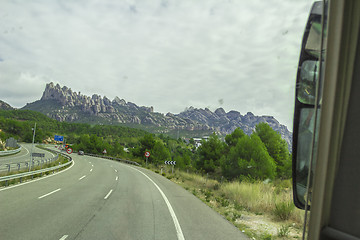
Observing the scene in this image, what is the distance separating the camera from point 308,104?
156cm

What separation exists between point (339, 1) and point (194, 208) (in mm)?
9296

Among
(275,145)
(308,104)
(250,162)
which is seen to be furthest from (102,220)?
(275,145)

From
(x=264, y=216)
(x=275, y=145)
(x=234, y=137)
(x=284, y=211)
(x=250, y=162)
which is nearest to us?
(x=284, y=211)

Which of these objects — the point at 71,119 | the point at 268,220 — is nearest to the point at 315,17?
the point at 268,220

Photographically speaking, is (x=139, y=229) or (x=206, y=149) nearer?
(x=139, y=229)

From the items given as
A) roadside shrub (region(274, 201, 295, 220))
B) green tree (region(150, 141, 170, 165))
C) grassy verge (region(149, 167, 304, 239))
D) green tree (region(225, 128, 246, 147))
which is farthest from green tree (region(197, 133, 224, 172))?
roadside shrub (region(274, 201, 295, 220))

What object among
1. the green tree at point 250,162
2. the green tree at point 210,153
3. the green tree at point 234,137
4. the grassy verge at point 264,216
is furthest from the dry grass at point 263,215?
the green tree at point 234,137

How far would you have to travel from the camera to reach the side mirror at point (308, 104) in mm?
1395

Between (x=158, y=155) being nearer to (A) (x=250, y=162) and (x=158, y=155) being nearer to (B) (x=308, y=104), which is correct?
(A) (x=250, y=162)

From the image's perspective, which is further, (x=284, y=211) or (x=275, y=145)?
(x=275, y=145)

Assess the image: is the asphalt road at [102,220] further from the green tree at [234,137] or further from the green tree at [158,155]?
the green tree at [158,155]

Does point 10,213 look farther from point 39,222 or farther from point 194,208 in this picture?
point 194,208

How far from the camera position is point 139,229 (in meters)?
6.15

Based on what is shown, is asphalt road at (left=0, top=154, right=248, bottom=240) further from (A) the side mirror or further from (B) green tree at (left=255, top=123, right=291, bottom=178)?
(B) green tree at (left=255, top=123, right=291, bottom=178)
